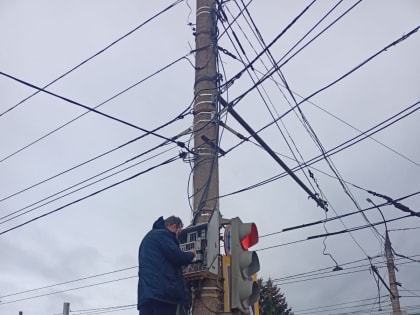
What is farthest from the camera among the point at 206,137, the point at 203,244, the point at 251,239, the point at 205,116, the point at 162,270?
the point at 205,116

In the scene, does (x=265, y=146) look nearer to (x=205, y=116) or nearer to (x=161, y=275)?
(x=205, y=116)

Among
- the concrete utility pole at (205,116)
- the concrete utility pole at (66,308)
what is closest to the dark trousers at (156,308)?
the concrete utility pole at (205,116)

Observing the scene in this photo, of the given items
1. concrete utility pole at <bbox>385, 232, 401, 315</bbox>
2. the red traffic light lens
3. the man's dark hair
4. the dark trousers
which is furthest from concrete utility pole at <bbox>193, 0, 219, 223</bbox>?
concrete utility pole at <bbox>385, 232, 401, 315</bbox>

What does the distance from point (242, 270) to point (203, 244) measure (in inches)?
27.8

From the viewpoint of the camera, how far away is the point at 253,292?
4555 millimetres

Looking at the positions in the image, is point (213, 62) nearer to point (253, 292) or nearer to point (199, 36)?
point (199, 36)

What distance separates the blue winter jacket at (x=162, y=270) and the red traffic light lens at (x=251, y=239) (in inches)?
20.2

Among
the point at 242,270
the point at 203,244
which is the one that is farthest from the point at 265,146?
the point at 242,270

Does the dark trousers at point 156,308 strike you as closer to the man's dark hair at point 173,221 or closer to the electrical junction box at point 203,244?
the electrical junction box at point 203,244

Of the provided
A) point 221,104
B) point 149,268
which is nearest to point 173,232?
point 149,268

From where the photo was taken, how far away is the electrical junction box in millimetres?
5012

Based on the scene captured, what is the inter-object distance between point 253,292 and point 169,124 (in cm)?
366

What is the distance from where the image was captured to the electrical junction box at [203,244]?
16.4 feet

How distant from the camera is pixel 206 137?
20.4 feet
